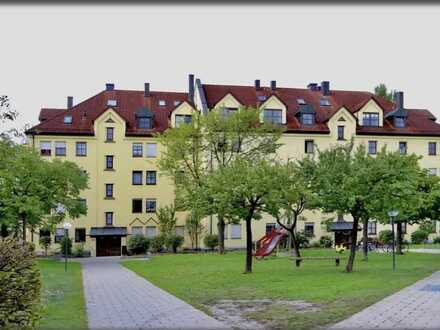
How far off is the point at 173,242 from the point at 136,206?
563cm

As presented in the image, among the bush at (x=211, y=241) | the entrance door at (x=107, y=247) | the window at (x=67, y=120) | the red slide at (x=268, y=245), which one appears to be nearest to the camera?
the red slide at (x=268, y=245)

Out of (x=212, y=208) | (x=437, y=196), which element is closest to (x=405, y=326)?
(x=212, y=208)

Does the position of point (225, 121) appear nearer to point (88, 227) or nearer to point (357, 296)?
point (88, 227)

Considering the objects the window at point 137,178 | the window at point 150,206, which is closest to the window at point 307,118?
the window at point 150,206

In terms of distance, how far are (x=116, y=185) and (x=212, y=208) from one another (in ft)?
95.0

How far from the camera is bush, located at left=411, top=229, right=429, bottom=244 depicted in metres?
58.8

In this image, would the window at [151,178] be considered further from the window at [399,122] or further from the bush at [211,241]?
the window at [399,122]

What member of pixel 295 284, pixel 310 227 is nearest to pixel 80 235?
pixel 310 227

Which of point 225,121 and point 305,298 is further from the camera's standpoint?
point 225,121

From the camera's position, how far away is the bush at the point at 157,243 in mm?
53688

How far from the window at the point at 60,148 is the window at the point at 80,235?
6926mm

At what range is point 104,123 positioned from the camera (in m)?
56.3

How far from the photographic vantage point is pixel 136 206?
57250 millimetres

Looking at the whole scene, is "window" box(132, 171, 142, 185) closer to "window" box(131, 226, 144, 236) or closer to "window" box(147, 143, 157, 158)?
"window" box(147, 143, 157, 158)
